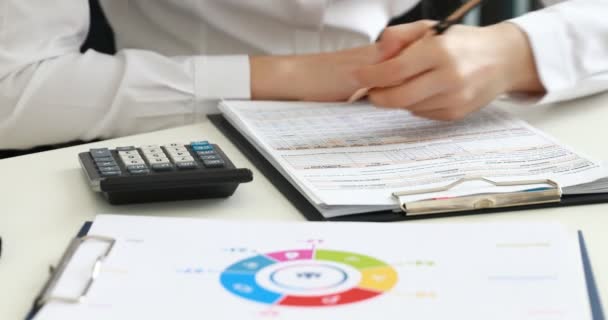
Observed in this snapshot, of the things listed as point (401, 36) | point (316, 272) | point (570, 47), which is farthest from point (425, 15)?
point (316, 272)

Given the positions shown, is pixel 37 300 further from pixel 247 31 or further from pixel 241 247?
pixel 247 31

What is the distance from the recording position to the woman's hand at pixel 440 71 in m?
0.73

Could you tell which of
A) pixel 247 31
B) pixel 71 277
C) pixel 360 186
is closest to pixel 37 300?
pixel 71 277

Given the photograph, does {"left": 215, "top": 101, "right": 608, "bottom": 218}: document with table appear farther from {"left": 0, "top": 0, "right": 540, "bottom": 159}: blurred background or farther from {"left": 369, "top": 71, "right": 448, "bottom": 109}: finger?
{"left": 0, "top": 0, "right": 540, "bottom": 159}: blurred background

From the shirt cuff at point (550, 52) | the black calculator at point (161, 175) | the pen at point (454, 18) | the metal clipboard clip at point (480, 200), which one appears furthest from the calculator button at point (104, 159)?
the shirt cuff at point (550, 52)

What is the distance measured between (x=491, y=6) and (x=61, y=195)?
4.78ft

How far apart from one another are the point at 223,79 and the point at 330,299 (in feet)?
1.68

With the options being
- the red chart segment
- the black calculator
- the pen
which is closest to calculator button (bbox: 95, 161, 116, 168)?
the black calculator

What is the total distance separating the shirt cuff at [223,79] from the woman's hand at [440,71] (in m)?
0.18

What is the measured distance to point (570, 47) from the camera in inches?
34.0

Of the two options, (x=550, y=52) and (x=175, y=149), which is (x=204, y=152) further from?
(x=550, y=52)

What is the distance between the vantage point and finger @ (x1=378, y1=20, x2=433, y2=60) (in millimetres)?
758

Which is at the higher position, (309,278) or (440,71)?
(440,71)

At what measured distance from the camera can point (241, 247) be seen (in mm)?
464
